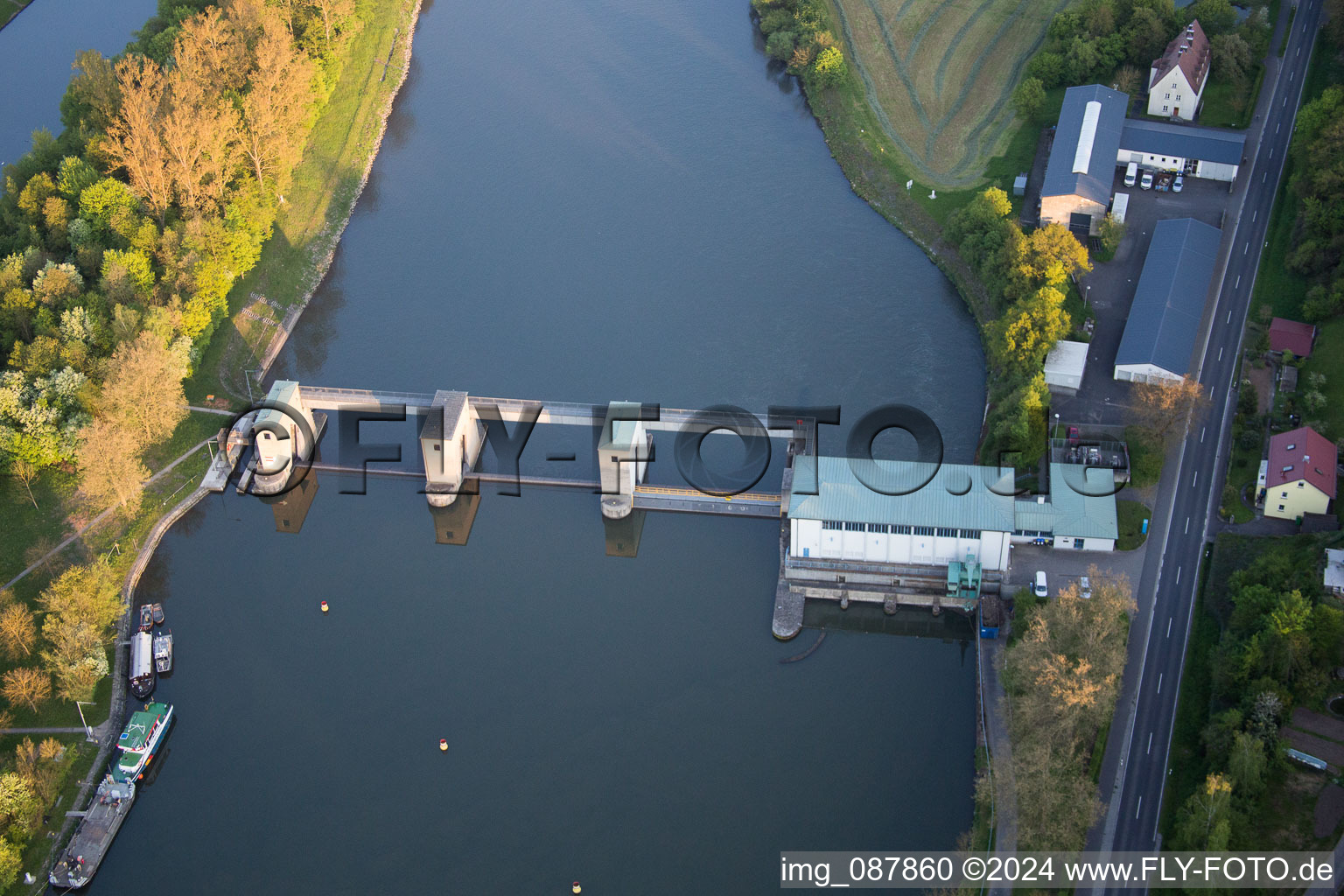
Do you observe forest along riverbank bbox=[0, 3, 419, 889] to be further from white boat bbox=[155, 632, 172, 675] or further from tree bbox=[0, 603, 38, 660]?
tree bbox=[0, 603, 38, 660]

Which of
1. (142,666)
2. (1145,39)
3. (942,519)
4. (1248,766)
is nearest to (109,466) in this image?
(142,666)

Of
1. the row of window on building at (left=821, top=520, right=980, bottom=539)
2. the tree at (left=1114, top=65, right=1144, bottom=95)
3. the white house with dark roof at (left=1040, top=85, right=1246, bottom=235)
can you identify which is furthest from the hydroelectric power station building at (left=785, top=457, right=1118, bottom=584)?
the tree at (left=1114, top=65, right=1144, bottom=95)

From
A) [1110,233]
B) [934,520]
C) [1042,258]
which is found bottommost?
[934,520]

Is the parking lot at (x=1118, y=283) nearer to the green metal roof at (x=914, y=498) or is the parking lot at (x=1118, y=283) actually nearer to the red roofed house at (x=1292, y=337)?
the red roofed house at (x=1292, y=337)

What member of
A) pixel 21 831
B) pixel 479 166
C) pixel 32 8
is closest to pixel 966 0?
pixel 479 166

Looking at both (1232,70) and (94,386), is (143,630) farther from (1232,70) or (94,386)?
(1232,70)

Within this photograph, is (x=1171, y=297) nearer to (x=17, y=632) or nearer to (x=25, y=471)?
(x=17, y=632)
